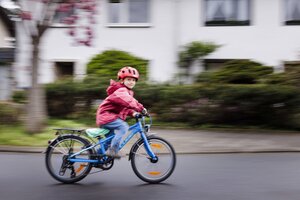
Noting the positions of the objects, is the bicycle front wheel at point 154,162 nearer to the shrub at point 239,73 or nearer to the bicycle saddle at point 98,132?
the bicycle saddle at point 98,132

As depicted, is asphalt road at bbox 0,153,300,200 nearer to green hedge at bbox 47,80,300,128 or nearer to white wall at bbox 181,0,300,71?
green hedge at bbox 47,80,300,128

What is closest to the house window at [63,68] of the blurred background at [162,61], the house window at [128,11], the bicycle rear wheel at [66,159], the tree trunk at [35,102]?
the blurred background at [162,61]

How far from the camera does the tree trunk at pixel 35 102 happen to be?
1009 cm

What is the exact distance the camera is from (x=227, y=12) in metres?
17.2

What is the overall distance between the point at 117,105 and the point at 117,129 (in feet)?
1.02

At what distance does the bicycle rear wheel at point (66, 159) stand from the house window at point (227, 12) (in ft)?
36.9

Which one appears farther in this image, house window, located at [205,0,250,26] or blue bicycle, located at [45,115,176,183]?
house window, located at [205,0,250,26]

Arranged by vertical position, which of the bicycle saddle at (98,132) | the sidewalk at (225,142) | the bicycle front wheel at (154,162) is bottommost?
the sidewalk at (225,142)

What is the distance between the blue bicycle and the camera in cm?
657

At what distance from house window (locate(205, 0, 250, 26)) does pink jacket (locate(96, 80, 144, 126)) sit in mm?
11003

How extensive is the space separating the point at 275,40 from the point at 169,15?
3.57m

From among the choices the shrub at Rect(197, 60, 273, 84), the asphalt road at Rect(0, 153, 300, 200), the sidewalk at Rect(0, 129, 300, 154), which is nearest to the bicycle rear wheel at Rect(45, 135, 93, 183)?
the asphalt road at Rect(0, 153, 300, 200)

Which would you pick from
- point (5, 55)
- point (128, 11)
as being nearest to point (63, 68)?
point (128, 11)

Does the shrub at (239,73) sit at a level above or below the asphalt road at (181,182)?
above
